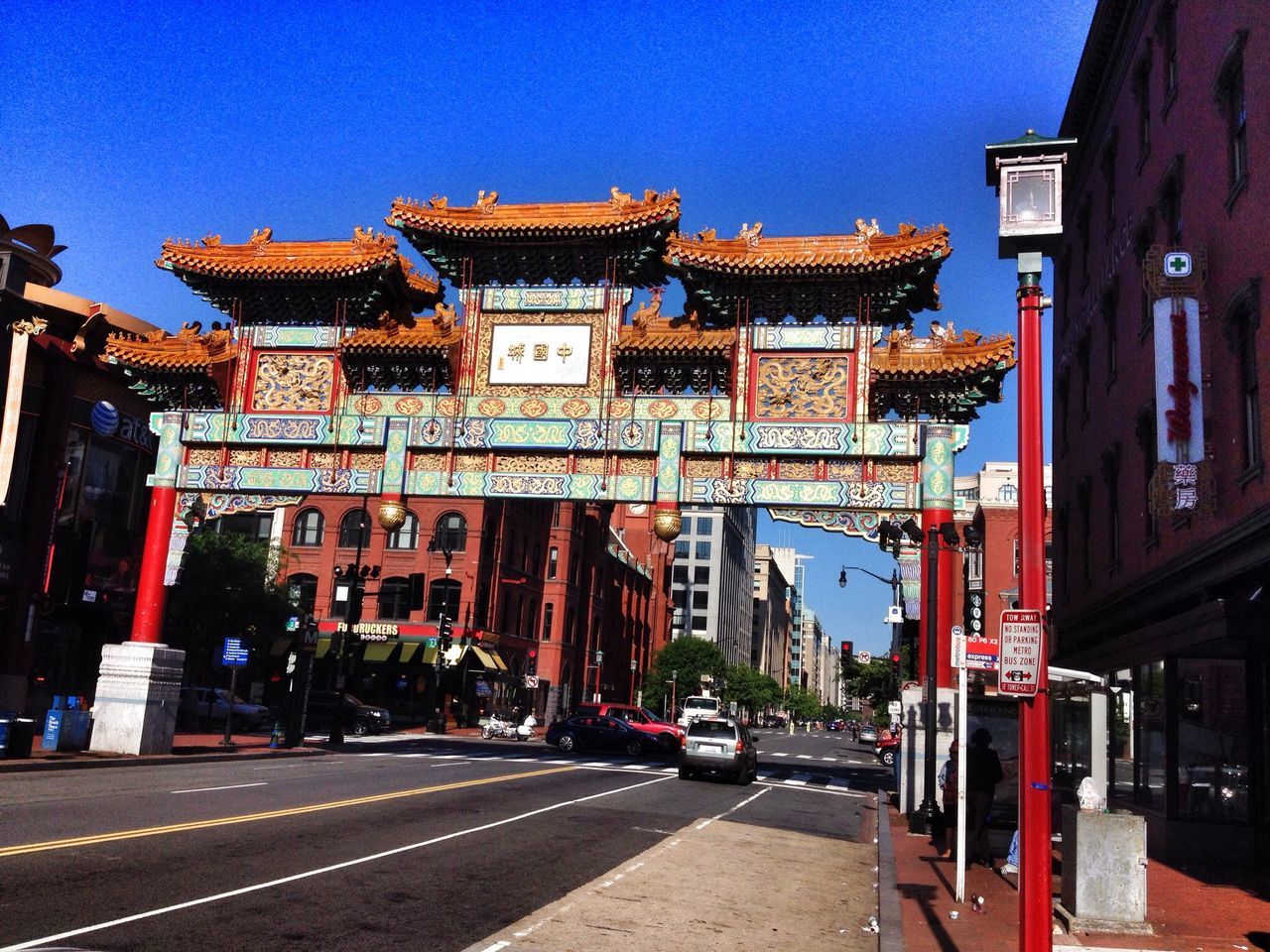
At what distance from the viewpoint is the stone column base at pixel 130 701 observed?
25469mm

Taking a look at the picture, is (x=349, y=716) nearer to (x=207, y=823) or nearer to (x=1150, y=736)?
(x=207, y=823)

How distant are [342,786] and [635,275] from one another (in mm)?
13843

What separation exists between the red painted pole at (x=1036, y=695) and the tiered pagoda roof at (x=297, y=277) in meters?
21.5

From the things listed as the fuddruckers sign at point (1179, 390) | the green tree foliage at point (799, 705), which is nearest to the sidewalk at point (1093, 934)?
the fuddruckers sign at point (1179, 390)

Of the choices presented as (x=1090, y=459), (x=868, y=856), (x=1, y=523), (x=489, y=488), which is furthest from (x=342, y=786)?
(x=1090, y=459)

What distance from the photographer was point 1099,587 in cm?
2605

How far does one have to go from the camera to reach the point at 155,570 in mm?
27000

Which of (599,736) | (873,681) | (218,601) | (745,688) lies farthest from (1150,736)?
(745,688)

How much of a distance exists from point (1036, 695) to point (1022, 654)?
0.32 m

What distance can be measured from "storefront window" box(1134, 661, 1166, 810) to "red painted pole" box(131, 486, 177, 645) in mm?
21875

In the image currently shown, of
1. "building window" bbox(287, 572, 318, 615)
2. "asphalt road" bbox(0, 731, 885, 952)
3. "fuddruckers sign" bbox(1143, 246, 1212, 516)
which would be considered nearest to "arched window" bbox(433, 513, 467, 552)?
"building window" bbox(287, 572, 318, 615)

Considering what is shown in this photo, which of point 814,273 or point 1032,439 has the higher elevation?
point 814,273

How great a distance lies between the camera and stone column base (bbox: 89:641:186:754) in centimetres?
2547

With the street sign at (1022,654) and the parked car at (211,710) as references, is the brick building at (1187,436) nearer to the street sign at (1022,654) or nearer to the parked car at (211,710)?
the street sign at (1022,654)
